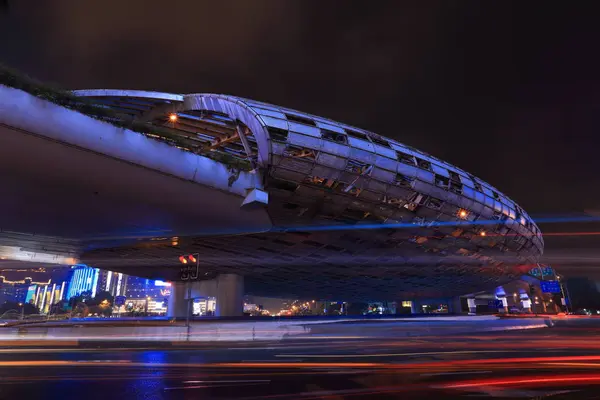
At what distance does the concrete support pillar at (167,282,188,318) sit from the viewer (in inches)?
2071

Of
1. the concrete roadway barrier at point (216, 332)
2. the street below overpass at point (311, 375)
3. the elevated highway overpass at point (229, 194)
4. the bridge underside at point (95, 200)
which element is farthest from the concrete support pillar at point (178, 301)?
the street below overpass at point (311, 375)

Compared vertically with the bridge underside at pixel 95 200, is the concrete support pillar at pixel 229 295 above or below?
below

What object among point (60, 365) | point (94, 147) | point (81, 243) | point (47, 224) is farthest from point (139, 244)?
point (60, 365)

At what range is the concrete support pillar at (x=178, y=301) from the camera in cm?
5259

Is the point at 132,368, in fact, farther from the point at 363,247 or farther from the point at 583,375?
the point at 363,247

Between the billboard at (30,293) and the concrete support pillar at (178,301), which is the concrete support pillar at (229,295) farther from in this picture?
the billboard at (30,293)

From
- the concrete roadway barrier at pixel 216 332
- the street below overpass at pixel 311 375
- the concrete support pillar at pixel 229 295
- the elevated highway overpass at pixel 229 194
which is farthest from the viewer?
the concrete support pillar at pixel 229 295

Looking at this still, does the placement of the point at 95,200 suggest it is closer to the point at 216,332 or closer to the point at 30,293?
the point at 216,332

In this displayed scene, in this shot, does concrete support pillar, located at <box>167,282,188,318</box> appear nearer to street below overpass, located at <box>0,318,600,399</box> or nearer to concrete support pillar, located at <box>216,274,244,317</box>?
concrete support pillar, located at <box>216,274,244,317</box>

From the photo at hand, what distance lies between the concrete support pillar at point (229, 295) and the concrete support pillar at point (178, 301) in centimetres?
992

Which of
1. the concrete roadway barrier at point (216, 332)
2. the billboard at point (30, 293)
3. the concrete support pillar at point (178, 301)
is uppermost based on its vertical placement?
the billboard at point (30, 293)

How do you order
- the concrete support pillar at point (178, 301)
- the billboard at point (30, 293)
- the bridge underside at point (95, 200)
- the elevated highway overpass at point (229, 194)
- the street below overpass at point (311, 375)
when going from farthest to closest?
1. the billboard at point (30, 293)
2. the concrete support pillar at point (178, 301)
3. the elevated highway overpass at point (229, 194)
4. the bridge underside at point (95, 200)
5. the street below overpass at point (311, 375)

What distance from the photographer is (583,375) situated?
9.18 meters

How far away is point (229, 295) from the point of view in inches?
1820
